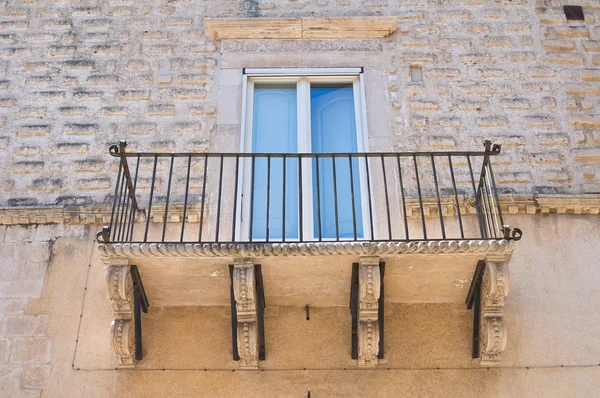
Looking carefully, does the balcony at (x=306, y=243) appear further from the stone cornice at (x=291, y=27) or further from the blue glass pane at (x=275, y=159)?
the stone cornice at (x=291, y=27)

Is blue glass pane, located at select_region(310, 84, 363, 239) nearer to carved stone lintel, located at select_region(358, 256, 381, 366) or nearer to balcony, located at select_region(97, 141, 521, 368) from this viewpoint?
balcony, located at select_region(97, 141, 521, 368)

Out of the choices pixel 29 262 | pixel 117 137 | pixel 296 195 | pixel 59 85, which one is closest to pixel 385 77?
pixel 296 195

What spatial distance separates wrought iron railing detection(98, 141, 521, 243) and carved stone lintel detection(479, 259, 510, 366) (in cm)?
70

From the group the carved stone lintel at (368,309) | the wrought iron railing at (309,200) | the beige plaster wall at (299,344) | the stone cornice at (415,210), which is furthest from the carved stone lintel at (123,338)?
the carved stone lintel at (368,309)

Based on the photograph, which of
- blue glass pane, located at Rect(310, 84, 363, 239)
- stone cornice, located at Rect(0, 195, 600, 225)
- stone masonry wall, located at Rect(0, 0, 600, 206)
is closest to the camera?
stone cornice, located at Rect(0, 195, 600, 225)

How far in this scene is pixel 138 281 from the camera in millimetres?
6898

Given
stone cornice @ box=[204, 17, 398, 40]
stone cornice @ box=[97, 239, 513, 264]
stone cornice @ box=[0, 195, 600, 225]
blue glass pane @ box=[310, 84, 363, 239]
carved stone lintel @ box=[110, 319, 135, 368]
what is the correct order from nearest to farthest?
1. stone cornice @ box=[97, 239, 513, 264]
2. carved stone lintel @ box=[110, 319, 135, 368]
3. stone cornice @ box=[0, 195, 600, 225]
4. blue glass pane @ box=[310, 84, 363, 239]
5. stone cornice @ box=[204, 17, 398, 40]

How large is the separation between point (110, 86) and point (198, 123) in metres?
1.08

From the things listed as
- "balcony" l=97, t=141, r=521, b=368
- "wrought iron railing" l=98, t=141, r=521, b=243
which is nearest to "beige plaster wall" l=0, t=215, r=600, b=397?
"balcony" l=97, t=141, r=521, b=368

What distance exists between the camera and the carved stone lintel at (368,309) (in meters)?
6.63

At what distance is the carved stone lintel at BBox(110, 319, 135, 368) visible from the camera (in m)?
6.78

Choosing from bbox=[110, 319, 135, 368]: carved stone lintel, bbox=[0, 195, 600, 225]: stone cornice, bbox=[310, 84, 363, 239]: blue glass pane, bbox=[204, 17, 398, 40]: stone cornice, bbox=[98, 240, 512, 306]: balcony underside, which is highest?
bbox=[204, 17, 398, 40]: stone cornice

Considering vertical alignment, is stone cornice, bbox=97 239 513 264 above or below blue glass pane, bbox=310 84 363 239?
below

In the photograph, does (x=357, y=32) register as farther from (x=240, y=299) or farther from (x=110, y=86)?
(x=240, y=299)
